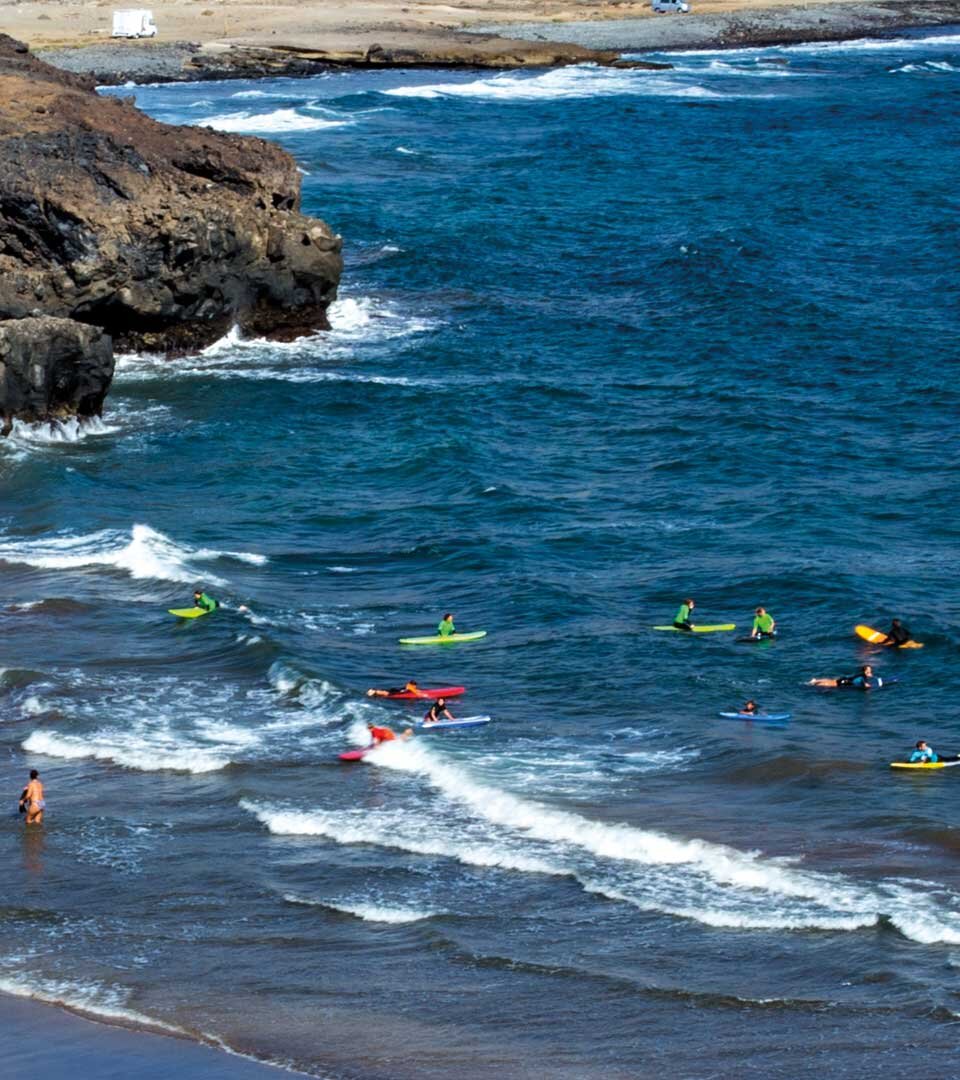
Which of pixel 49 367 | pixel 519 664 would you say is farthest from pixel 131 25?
pixel 519 664

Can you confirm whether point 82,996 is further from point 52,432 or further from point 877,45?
point 877,45

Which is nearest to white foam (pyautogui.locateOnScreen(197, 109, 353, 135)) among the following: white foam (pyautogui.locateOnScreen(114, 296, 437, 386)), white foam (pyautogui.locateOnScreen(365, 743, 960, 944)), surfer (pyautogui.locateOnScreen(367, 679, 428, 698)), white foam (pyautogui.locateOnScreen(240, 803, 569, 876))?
white foam (pyautogui.locateOnScreen(114, 296, 437, 386))

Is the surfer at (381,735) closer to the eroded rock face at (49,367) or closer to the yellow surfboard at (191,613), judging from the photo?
the yellow surfboard at (191,613)

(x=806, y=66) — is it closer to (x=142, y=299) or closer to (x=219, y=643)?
(x=142, y=299)

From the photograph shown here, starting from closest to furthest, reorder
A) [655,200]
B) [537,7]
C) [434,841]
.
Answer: [434,841], [655,200], [537,7]

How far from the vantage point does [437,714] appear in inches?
1425

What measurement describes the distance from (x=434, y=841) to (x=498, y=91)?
92479mm

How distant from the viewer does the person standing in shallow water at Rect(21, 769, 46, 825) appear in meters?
31.4

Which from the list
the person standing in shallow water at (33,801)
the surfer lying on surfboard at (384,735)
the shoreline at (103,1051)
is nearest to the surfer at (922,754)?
the surfer lying on surfboard at (384,735)

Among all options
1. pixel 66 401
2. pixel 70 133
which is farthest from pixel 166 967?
pixel 70 133

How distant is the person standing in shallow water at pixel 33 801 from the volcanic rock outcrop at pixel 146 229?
76.4 feet

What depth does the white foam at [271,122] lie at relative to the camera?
98062 mm

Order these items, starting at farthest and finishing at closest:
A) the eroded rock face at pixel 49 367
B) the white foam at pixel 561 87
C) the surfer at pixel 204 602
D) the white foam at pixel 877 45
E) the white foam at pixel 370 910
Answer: the white foam at pixel 877 45 < the white foam at pixel 561 87 < the eroded rock face at pixel 49 367 < the surfer at pixel 204 602 < the white foam at pixel 370 910

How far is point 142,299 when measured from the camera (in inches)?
2295
